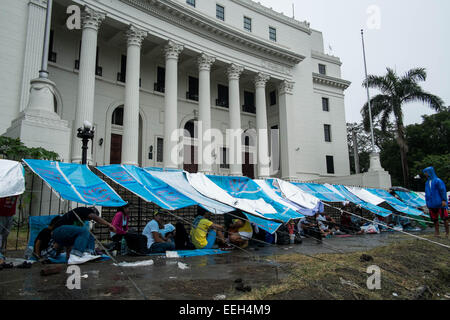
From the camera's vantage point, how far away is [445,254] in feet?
25.8

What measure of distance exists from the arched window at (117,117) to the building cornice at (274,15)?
13855 millimetres

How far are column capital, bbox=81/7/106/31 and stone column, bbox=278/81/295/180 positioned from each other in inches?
648

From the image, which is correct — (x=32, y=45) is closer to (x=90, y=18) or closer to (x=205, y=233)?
(x=90, y=18)

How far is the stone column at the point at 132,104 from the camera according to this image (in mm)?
18859

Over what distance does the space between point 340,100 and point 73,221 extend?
33.5 metres

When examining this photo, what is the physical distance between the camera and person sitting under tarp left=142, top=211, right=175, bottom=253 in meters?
8.82

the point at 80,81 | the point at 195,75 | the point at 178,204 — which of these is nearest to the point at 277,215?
the point at 178,204

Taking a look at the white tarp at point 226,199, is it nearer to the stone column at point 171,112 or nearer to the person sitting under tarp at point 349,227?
the person sitting under tarp at point 349,227

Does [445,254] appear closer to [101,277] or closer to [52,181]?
[101,277]

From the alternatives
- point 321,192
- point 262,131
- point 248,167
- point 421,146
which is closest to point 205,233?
point 321,192

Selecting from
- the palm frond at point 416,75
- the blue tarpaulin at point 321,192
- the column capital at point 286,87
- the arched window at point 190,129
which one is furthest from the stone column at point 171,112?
the palm frond at point 416,75

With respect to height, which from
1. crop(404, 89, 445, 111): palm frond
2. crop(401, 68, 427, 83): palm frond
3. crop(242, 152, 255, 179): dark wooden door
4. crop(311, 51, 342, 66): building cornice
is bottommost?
crop(242, 152, 255, 179): dark wooden door

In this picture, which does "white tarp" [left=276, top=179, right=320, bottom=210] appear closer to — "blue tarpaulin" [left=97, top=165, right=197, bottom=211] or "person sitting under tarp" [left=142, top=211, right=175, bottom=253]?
"blue tarpaulin" [left=97, top=165, right=197, bottom=211]

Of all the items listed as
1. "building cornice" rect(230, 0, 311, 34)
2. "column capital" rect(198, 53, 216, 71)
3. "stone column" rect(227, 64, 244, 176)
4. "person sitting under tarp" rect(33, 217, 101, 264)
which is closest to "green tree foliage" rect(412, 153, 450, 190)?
"building cornice" rect(230, 0, 311, 34)
